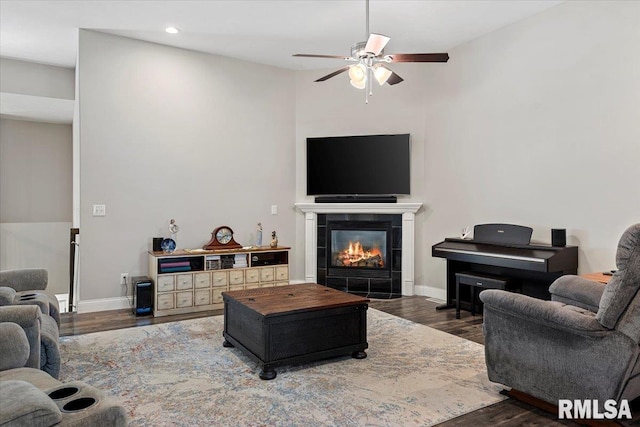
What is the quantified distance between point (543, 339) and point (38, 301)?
314 centimetres

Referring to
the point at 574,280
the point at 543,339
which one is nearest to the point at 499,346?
the point at 543,339

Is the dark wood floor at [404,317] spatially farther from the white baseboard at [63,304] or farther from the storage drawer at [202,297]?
the white baseboard at [63,304]

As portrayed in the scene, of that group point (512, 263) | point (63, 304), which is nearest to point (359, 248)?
point (512, 263)

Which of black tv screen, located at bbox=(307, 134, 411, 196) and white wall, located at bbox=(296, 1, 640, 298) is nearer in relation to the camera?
white wall, located at bbox=(296, 1, 640, 298)

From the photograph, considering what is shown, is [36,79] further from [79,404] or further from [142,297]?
[79,404]

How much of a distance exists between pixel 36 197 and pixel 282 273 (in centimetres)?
459

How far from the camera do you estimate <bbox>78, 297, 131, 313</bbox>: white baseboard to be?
15.6ft

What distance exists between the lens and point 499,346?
103 inches

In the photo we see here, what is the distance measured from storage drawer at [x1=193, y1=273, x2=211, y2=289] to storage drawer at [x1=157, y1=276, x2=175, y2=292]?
25 centimetres

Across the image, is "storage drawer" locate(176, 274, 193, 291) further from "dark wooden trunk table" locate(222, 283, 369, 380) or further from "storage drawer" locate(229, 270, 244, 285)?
"dark wooden trunk table" locate(222, 283, 369, 380)

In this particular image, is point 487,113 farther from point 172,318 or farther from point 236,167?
point 172,318

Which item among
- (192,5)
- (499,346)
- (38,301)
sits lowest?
(499,346)

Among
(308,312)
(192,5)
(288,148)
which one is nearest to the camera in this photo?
(308,312)

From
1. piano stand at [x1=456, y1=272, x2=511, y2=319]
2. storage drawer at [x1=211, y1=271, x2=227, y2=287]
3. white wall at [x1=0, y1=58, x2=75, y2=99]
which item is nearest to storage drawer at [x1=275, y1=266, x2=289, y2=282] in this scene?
storage drawer at [x1=211, y1=271, x2=227, y2=287]
